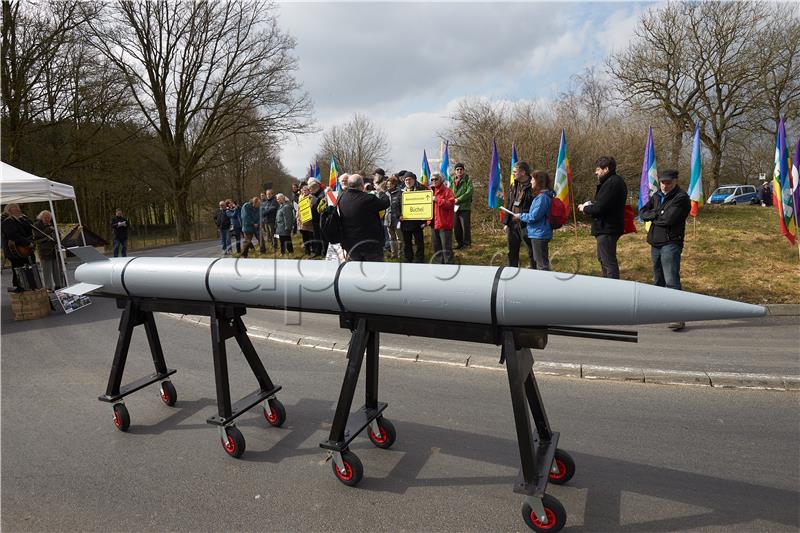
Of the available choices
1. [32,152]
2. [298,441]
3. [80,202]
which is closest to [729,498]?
[298,441]

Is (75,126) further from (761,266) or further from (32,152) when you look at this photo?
(761,266)

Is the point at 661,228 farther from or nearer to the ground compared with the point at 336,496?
farther from the ground

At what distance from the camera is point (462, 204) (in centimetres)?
1165

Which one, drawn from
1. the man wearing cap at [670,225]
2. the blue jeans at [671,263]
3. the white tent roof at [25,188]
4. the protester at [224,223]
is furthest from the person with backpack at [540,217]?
the protester at [224,223]

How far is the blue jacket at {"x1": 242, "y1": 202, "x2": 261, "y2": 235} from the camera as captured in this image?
574 inches

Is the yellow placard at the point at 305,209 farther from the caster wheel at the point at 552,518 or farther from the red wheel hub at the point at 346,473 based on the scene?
the caster wheel at the point at 552,518

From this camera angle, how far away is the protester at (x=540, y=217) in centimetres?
741

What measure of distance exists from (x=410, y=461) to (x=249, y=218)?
12.3 meters

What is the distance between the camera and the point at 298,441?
160 inches

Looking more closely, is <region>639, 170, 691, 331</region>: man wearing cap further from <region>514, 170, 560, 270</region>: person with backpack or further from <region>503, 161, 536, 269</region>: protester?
<region>503, 161, 536, 269</region>: protester

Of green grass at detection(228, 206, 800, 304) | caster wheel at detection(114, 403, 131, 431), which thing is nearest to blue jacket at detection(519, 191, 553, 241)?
green grass at detection(228, 206, 800, 304)

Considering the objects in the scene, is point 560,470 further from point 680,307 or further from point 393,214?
point 393,214

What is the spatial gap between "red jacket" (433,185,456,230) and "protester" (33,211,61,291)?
8375 millimetres

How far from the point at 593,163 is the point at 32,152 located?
23.4 metres
